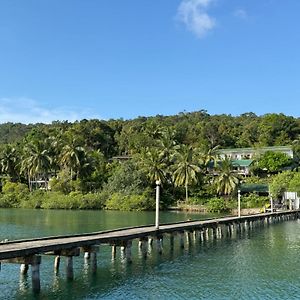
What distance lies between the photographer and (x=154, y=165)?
269 ft

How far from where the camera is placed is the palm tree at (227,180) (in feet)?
261

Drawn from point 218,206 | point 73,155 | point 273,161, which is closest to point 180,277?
point 218,206

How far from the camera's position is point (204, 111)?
158 m

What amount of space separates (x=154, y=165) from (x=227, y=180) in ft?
39.5

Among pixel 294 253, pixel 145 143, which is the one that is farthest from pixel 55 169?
pixel 294 253

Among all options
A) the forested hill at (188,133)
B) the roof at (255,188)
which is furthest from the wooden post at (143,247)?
the forested hill at (188,133)

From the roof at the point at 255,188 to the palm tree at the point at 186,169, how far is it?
386 inches

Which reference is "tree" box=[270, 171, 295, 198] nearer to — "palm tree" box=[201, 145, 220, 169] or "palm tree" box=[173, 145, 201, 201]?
"palm tree" box=[173, 145, 201, 201]

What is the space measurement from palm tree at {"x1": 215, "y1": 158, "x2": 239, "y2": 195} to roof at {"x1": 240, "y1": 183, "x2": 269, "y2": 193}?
16.8ft

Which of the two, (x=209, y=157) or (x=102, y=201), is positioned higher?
(x=209, y=157)

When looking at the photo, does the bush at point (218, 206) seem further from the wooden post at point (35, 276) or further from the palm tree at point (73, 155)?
the wooden post at point (35, 276)

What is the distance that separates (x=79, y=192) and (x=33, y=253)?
224 ft

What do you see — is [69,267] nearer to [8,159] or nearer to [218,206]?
[218,206]

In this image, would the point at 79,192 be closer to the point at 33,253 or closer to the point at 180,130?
the point at 180,130
